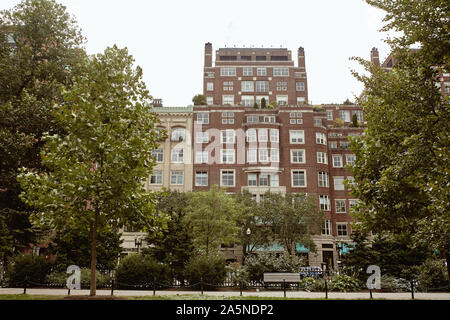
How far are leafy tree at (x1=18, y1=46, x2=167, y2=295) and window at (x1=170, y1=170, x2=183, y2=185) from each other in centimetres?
4191

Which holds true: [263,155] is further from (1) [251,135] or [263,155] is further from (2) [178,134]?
(2) [178,134]

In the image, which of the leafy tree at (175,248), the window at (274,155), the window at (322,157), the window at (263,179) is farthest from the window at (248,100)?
the leafy tree at (175,248)

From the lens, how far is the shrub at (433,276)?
24.2 meters

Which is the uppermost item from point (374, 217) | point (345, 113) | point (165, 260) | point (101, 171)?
point (345, 113)

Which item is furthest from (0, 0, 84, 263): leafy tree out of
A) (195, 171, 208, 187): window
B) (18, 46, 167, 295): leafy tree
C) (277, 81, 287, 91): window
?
(277, 81, 287, 91): window

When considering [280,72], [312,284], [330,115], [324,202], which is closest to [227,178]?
[324,202]

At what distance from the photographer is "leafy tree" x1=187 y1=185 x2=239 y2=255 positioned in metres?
38.3

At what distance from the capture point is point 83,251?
87.5 feet

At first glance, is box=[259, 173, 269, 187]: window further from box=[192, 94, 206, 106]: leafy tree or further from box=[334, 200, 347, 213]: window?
box=[192, 94, 206, 106]: leafy tree

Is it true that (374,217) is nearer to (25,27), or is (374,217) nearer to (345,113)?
(25,27)

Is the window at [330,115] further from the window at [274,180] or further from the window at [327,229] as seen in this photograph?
the window at [327,229]

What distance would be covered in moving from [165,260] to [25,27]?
17.6 m

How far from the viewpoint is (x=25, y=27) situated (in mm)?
23969
